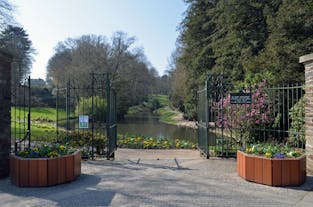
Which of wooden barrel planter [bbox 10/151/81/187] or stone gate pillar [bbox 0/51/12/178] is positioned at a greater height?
stone gate pillar [bbox 0/51/12/178]

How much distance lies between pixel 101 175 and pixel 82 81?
82.9ft

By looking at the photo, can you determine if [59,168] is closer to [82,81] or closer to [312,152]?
[312,152]

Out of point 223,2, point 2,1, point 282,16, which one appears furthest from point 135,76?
point 282,16

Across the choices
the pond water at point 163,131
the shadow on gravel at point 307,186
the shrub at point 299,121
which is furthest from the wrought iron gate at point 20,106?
the pond water at point 163,131

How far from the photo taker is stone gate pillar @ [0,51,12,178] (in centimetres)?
606

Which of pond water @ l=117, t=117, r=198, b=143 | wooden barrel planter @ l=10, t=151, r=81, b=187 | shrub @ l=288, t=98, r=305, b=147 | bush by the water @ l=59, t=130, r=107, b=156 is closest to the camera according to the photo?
wooden barrel planter @ l=10, t=151, r=81, b=187

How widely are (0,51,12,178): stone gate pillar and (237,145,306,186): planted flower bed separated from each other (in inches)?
186

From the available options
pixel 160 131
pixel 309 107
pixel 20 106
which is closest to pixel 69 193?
pixel 20 106

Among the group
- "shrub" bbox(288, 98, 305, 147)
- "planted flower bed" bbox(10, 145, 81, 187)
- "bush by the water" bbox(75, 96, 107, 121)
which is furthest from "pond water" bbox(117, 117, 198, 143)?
"planted flower bed" bbox(10, 145, 81, 187)

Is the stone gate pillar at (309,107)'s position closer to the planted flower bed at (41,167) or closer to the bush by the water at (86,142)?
the planted flower bed at (41,167)

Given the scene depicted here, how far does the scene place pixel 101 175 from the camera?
6363 millimetres

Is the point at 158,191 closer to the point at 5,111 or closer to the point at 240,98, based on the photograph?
the point at 5,111

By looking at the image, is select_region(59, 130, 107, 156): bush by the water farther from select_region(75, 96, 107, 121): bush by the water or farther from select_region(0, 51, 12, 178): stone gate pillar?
select_region(0, 51, 12, 178): stone gate pillar

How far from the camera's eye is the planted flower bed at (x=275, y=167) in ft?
18.0
